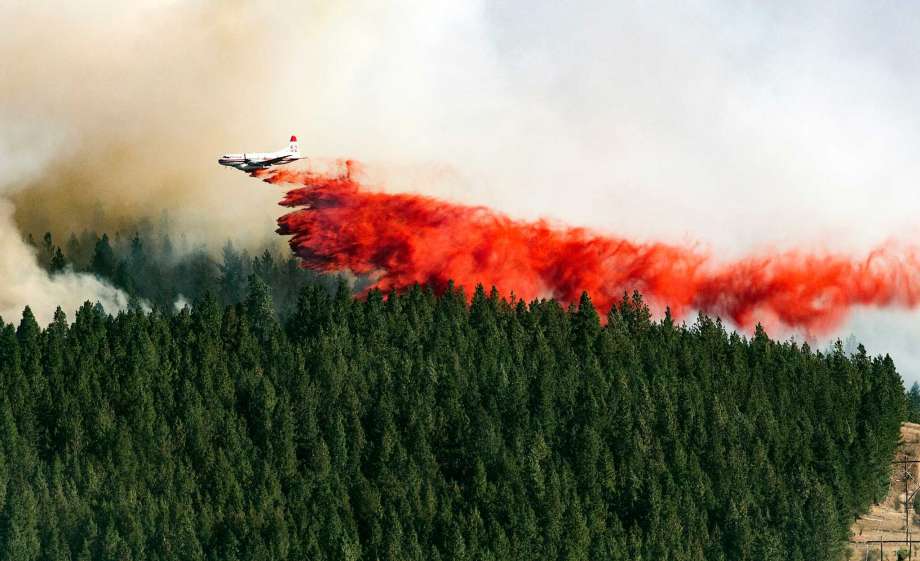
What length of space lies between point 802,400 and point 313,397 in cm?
Result: 4022

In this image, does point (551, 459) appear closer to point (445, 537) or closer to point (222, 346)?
point (445, 537)

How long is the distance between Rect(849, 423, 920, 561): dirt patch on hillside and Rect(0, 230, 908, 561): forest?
1.29m

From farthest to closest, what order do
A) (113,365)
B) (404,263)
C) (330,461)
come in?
(404,263) < (113,365) < (330,461)

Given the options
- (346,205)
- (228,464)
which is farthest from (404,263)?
(228,464)

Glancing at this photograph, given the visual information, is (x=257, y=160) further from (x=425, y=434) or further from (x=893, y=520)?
(x=893, y=520)

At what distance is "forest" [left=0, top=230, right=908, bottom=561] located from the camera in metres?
151

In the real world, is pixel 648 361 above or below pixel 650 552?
above

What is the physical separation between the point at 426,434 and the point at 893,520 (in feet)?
118

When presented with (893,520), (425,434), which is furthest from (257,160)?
(893,520)

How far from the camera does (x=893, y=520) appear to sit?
571 feet

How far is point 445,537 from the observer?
498 feet

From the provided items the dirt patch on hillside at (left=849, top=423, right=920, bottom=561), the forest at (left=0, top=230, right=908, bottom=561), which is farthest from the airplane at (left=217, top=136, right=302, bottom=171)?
the dirt patch on hillside at (left=849, top=423, right=920, bottom=561)

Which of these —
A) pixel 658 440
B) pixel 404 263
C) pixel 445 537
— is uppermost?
pixel 404 263

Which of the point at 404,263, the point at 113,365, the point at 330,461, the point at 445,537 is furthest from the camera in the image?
the point at 404,263
